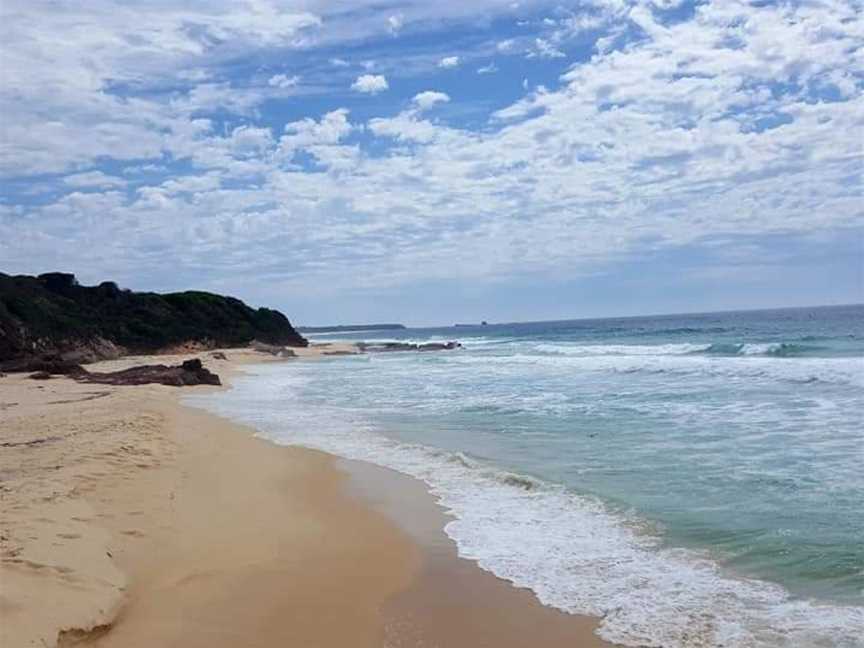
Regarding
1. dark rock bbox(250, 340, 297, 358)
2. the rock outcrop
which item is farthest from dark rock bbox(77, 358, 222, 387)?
dark rock bbox(250, 340, 297, 358)

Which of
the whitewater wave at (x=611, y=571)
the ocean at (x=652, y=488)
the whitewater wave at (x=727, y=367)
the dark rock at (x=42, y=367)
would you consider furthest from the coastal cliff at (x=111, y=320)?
the whitewater wave at (x=611, y=571)

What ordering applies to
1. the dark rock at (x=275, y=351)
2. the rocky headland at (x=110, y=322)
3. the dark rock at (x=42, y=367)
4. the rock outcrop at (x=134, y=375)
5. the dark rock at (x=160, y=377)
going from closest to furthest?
the dark rock at (x=160, y=377) < the rock outcrop at (x=134, y=375) < the dark rock at (x=42, y=367) < the rocky headland at (x=110, y=322) < the dark rock at (x=275, y=351)

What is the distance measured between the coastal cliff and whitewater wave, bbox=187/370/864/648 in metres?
29.0

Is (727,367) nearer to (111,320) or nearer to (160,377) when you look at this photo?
(160,377)

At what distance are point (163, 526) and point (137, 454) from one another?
150 inches

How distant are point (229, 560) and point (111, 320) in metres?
53.7

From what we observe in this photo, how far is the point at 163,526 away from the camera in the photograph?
7.89m

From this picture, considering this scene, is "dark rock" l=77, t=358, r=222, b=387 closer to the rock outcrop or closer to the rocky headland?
the rock outcrop

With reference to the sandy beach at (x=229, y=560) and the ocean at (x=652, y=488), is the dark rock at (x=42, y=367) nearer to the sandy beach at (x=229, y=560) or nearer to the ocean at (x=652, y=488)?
the ocean at (x=652, y=488)

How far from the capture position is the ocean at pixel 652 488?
238 inches

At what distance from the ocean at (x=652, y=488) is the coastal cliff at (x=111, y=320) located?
2072cm

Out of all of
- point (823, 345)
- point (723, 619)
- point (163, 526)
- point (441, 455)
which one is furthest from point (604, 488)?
point (823, 345)

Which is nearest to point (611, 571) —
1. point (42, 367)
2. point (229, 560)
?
point (229, 560)

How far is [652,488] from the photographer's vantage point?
32.5 ft
